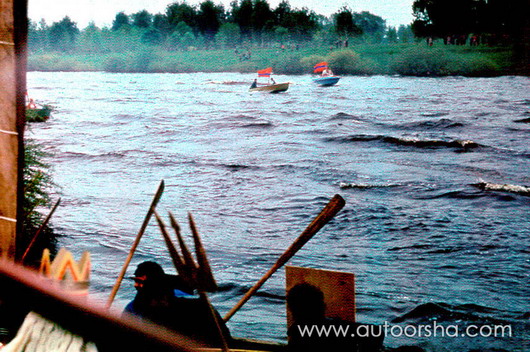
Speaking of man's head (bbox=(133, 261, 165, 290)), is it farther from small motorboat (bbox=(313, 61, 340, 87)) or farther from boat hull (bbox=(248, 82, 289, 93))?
small motorboat (bbox=(313, 61, 340, 87))

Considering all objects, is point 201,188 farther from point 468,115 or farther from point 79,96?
point 79,96

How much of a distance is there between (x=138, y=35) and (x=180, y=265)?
66223 millimetres

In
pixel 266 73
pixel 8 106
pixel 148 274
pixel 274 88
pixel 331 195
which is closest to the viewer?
pixel 8 106

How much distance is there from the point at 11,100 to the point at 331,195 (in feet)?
36.6

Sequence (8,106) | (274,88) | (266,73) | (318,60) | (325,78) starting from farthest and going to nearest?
1. (318,60)
2. (325,78)
3. (266,73)
4. (274,88)
5. (8,106)

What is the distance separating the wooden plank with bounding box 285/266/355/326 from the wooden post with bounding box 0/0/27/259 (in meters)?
1.54

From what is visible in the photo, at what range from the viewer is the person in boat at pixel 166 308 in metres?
3.41

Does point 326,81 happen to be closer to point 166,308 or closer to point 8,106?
point 166,308

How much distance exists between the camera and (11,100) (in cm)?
281

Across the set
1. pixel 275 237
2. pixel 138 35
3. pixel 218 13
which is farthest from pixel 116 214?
pixel 138 35

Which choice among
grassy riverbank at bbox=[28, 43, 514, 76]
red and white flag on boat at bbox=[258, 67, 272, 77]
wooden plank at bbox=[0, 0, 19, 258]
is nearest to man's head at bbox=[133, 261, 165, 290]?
wooden plank at bbox=[0, 0, 19, 258]

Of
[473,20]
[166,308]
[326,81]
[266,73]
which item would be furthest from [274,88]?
[166,308]

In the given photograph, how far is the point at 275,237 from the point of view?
10273 mm

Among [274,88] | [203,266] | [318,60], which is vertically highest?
[318,60]
